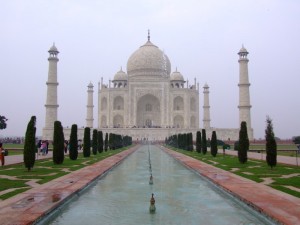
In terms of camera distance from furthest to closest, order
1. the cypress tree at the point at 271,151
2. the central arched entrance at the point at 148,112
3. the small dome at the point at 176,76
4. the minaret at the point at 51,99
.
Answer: the small dome at the point at 176,76 < the central arched entrance at the point at 148,112 < the minaret at the point at 51,99 < the cypress tree at the point at 271,151

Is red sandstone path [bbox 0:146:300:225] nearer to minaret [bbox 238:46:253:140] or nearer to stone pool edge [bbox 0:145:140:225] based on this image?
stone pool edge [bbox 0:145:140:225]

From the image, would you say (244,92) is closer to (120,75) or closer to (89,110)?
(120,75)

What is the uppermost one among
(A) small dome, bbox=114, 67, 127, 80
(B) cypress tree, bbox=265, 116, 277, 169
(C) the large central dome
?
(C) the large central dome

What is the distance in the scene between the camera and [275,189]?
227 inches

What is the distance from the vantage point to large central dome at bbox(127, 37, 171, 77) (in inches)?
1688

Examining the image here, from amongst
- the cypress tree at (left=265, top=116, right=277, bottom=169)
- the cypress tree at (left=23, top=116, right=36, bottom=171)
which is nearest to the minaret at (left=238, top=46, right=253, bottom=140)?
the cypress tree at (left=265, top=116, right=277, bottom=169)

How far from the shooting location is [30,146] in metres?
9.28

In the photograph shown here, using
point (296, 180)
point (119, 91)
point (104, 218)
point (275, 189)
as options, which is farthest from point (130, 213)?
point (119, 91)

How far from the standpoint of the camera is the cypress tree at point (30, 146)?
9023 millimetres

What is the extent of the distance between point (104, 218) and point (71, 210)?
66cm

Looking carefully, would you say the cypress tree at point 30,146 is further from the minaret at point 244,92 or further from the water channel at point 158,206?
the minaret at point 244,92

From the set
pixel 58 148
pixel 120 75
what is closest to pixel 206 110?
pixel 120 75

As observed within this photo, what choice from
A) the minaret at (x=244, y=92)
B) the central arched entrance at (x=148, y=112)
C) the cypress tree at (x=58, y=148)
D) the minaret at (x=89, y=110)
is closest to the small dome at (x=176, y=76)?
the central arched entrance at (x=148, y=112)

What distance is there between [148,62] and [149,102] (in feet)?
15.7
